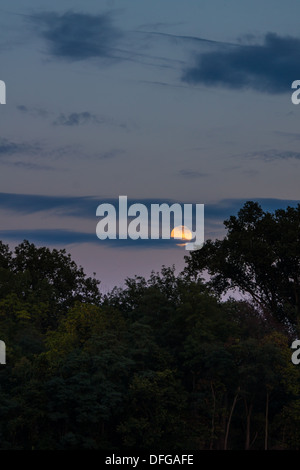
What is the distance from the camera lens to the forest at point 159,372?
29.8 metres

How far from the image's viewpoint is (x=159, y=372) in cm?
3167

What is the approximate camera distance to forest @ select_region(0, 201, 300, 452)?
97.7 ft

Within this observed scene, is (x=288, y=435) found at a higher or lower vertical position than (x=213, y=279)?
lower

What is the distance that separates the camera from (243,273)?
44000mm

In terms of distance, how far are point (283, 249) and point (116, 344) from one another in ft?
43.2

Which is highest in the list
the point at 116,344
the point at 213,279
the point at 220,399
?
the point at 213,279
